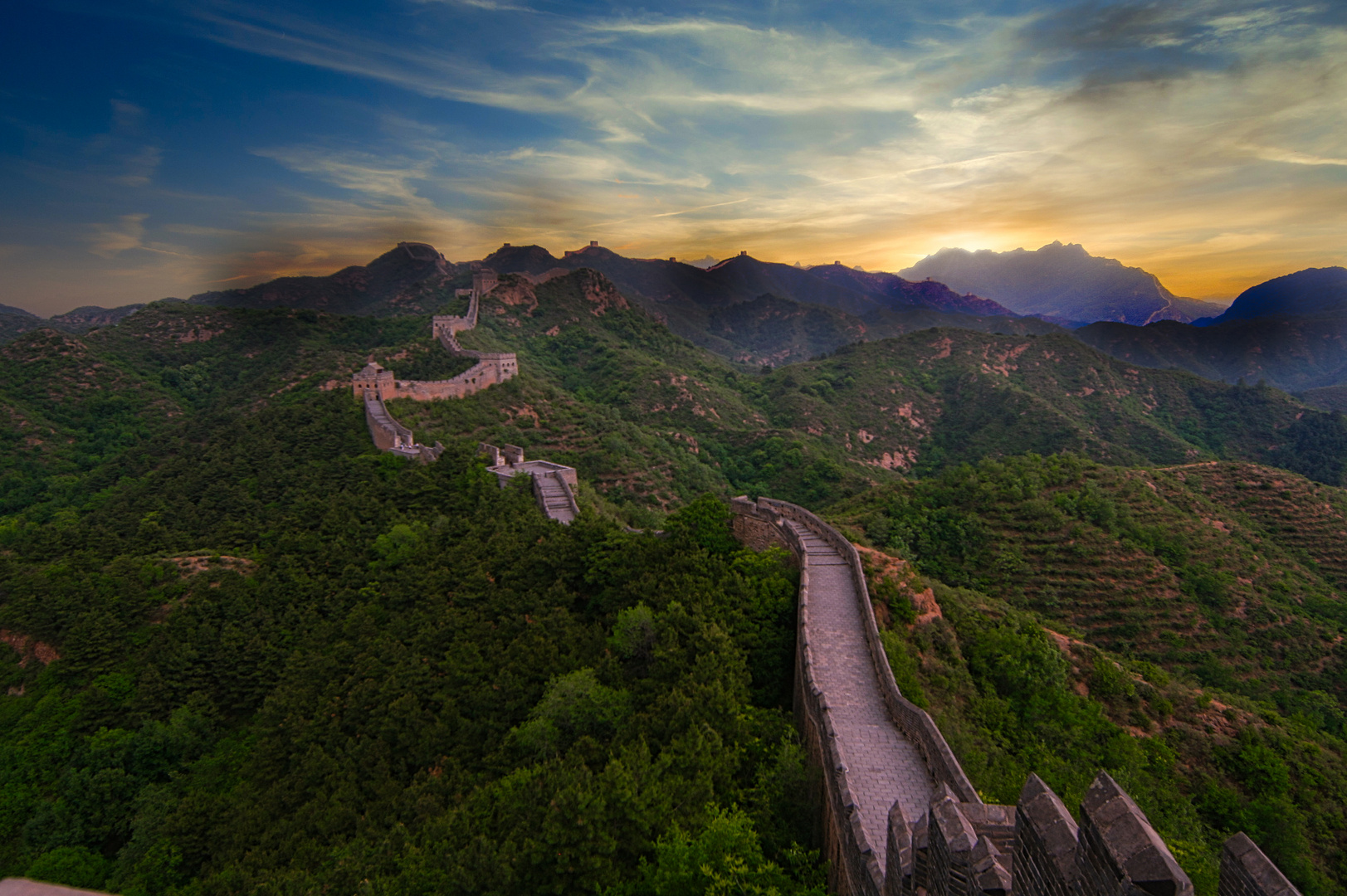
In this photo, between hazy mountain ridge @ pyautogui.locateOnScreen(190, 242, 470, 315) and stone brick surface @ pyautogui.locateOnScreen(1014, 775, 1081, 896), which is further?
hazy mountain ridge @ pyautogui.locateOnScreen(190, 242, 470, 315)

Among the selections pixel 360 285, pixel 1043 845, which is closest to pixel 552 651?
pixel 1043 845

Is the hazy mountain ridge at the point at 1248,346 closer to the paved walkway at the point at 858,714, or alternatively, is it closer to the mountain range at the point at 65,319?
the paved walkway at the point at 858,714

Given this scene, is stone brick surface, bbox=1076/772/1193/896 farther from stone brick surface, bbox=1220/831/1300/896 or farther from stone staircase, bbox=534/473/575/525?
stone staircase, bbox=534/473/575/525

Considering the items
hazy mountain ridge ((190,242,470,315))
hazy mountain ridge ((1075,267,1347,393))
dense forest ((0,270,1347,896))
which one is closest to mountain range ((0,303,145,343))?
hazy mountain ridge ((190,242,470,315))

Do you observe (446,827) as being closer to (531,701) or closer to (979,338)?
(531,701)

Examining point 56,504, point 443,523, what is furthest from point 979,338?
point 56,504

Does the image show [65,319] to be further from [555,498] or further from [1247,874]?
[1247,874]

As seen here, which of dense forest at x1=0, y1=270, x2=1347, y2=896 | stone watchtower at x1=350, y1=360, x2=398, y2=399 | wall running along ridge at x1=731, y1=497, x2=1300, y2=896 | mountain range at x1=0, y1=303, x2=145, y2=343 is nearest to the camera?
wall running along ridge at x1=731, y1=497, x2=1300, y2=896
